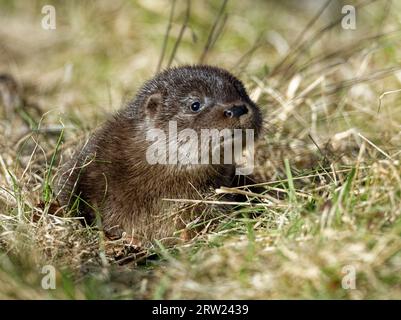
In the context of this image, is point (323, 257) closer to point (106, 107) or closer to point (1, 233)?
point (1, 233)

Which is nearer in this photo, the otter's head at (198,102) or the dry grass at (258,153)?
the dry grass at (258,153)

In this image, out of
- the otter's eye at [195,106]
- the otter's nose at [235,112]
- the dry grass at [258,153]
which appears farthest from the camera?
the otter's eye at [195,106]

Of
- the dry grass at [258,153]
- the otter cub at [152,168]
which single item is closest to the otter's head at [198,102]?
the otter cub at [152,168]

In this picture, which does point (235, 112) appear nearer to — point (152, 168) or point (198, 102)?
point (198, 102)

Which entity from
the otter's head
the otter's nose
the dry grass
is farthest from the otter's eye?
the dry grass

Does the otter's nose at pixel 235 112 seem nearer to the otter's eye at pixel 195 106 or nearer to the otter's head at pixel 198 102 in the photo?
the otter's head at pixel 198 102

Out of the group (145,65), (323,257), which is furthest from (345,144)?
(145,65)

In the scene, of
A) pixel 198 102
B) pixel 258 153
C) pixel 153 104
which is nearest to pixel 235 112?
pixel 198 102

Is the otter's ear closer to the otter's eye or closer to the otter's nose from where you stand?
the otter's eye
